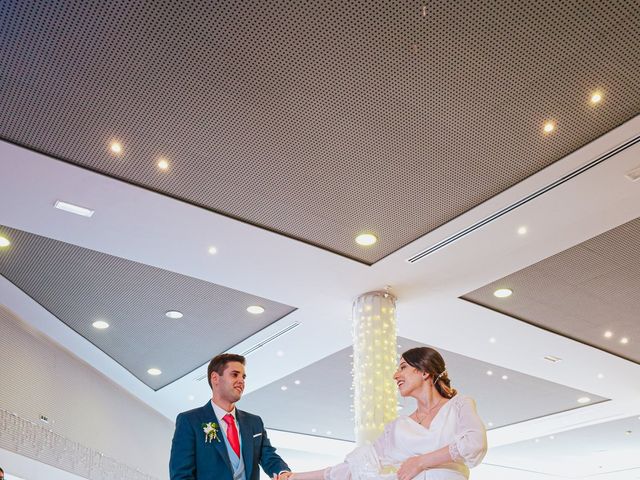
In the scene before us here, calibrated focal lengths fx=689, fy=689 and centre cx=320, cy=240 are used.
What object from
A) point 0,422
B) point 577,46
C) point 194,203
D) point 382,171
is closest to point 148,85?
point 194,203

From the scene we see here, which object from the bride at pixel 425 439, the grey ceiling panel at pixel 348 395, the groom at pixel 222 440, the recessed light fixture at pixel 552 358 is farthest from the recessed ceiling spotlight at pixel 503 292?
the groom at pixel 222 440

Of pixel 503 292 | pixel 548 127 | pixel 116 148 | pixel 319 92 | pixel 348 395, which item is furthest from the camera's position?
pixel 348 395

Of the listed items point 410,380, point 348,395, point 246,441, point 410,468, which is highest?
point 348,395

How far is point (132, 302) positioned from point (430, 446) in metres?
7.33

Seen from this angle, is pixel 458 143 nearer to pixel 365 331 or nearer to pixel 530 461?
pixel 365 331

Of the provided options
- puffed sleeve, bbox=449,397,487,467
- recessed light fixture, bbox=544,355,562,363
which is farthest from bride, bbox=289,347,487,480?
recessed light fixture, bbox=544,355,562,363

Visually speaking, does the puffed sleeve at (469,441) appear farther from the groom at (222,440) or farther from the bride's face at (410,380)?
the groom at (222,440)

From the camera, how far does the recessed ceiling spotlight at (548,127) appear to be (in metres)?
5.80

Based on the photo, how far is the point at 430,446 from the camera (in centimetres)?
310

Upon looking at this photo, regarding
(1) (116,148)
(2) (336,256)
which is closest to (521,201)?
(2) (336,256)

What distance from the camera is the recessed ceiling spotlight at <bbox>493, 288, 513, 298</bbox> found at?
351 inches

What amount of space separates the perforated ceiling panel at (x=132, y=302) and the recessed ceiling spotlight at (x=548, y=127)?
474 cm

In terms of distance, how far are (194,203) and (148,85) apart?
186cm

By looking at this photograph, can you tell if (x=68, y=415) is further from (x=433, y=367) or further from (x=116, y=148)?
(x=433, y=367)
